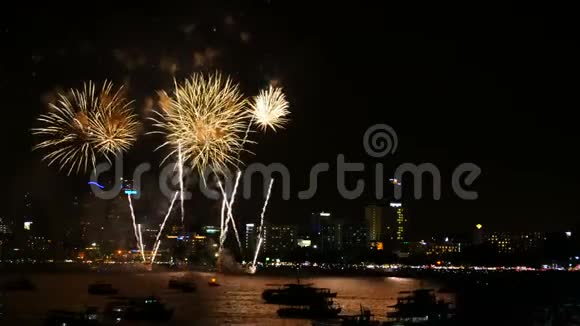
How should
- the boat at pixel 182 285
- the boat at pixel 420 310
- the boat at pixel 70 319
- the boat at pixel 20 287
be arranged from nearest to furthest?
the boat at pixel 70 319 → the boat at pixel 420 310 → the boat at pixel 20 287 → the boat at pixel 182 285

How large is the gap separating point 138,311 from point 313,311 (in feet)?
28.5

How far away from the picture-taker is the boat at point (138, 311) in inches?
1372

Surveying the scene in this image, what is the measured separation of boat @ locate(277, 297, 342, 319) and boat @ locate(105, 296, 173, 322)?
6477mm

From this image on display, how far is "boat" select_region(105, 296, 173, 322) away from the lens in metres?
34.8

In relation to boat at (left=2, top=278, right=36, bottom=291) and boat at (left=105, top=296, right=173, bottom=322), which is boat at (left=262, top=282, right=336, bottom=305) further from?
boat at (left=2, top=278, right=36, bottom=291)

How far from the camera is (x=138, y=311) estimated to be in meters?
35.4

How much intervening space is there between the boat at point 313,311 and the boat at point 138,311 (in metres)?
6.48

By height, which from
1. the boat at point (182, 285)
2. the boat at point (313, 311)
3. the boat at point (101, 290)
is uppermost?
the boat at point (182, 285)

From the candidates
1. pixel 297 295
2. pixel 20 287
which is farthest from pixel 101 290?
Answer: pixel 297 295

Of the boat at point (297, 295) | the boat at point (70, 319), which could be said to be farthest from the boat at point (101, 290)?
Answer: the boat at point (70, 319)

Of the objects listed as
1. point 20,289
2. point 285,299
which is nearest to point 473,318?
point 285,299

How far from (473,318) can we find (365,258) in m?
109

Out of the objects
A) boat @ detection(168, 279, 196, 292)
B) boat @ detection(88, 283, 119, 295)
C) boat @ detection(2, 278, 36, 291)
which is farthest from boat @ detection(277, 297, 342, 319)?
boat @ detection(2, 278, 36, 291)

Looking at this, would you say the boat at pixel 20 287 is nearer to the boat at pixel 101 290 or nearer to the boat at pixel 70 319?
the boat at pixel 101 290
